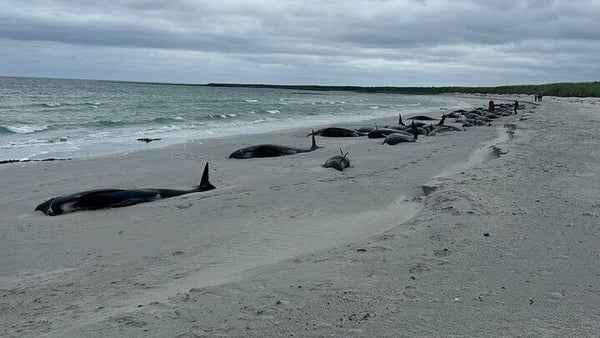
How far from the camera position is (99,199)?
28.3 ft

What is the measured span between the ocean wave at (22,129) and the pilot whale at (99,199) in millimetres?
17010

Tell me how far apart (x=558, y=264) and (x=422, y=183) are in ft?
16.3

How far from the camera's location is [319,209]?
8227 mm

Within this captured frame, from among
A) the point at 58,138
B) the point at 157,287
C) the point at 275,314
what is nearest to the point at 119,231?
the point at 157,287

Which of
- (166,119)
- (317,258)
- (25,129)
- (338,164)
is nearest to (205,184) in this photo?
(338,164)

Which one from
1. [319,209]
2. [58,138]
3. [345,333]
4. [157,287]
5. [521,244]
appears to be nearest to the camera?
[345,333]

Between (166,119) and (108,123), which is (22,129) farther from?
(166,119)

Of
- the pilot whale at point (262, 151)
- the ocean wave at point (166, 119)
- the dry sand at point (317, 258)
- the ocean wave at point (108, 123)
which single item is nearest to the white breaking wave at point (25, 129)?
the ocean wave at point (108, 123)

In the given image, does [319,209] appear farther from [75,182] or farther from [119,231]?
[75,182]

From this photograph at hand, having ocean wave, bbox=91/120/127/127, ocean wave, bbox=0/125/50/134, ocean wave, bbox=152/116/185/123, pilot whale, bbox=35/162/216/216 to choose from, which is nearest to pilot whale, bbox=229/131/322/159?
pilot whale, bbox=35/162/216/216

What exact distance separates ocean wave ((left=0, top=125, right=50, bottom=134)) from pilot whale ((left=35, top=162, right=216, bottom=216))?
55.8 feet

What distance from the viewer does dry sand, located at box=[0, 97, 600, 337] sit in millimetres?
4055

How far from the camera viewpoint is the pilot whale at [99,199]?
27.1 ft

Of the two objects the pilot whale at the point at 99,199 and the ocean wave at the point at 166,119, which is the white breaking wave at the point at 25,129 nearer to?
the ocean wave at the point at 166,119
